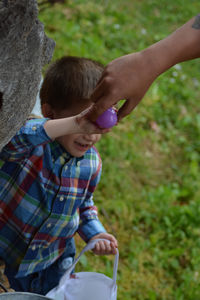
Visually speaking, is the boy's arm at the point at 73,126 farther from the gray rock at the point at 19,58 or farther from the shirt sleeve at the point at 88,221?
the shirt sleeve at the point at 88,221

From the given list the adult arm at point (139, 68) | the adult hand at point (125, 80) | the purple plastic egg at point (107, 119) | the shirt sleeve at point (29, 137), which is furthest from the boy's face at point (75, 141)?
the adult hand at point (125, 80)

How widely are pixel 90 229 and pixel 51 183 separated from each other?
1.27 ft

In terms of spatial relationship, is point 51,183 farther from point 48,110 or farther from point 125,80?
point 125,80

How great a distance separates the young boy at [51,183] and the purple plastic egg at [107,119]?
317 mm

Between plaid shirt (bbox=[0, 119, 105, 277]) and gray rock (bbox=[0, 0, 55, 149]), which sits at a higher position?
gray rock (bbox=[0, 0, 55, 149])

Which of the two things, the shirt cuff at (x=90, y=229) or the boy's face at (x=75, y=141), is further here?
the shirt cuff at (x=90, y=229)

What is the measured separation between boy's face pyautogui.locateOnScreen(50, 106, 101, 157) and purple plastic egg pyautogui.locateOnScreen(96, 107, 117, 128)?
1.05 feet

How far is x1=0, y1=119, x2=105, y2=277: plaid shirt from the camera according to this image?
175 cm

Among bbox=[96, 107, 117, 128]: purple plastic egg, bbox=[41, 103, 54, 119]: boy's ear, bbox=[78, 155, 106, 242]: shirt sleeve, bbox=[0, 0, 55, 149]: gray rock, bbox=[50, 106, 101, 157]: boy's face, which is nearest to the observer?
bbox=[0, 0, 55, 149]: gray rock

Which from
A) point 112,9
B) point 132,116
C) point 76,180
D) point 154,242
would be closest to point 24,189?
point 76,180

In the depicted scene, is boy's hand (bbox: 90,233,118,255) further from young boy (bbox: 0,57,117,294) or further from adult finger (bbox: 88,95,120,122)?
adult finger (bbox: 88,95,120,122)

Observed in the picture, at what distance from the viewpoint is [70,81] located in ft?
5.66

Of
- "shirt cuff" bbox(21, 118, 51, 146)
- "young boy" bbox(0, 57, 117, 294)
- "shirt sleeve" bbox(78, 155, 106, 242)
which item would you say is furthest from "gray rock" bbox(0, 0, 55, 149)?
"shirt sleeve" bbox(78, 155, 106, 242)

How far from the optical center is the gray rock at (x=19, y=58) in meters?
0.99
